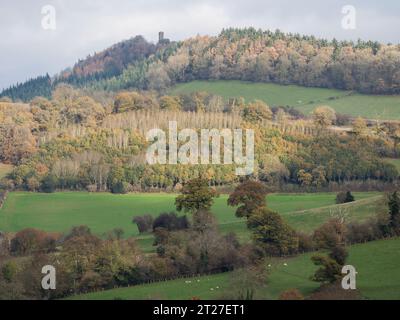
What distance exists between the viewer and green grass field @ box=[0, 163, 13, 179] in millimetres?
79113

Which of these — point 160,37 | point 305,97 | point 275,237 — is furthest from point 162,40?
point 275,237

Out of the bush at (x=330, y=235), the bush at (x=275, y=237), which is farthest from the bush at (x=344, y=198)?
the bush at (x=275, y=237)

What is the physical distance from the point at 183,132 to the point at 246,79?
36.9 meters

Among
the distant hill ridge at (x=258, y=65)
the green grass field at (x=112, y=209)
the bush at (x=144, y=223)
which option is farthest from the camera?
the distant hill ridge at (x=258, y=65)

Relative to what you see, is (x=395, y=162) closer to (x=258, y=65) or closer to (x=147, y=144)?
(x=147, y=144)

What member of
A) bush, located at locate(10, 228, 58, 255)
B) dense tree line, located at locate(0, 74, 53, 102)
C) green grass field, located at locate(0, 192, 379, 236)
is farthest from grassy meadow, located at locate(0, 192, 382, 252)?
dense tree line, located at locate(0, 74, 53, 102)

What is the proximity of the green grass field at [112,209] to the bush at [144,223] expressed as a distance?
52 centimetres

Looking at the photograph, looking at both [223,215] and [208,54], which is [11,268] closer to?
[223,215]

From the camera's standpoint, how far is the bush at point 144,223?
55.2 meters

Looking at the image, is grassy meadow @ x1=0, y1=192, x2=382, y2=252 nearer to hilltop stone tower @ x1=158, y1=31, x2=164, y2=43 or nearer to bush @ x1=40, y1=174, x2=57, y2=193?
bush @ x1=40, y1=174, x2=57, y2=193

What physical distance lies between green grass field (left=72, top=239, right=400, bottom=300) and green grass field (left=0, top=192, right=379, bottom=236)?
787cm

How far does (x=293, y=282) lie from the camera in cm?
3953

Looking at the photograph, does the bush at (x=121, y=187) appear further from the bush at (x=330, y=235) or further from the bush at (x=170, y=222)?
the bush at (x=330, y=235)

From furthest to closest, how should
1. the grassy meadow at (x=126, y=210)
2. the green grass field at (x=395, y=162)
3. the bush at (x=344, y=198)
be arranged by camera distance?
the green grass field at (x=395, y=162)
the bush at (x=344, y=198)
the grassy meadow at (x=126, y=210)
